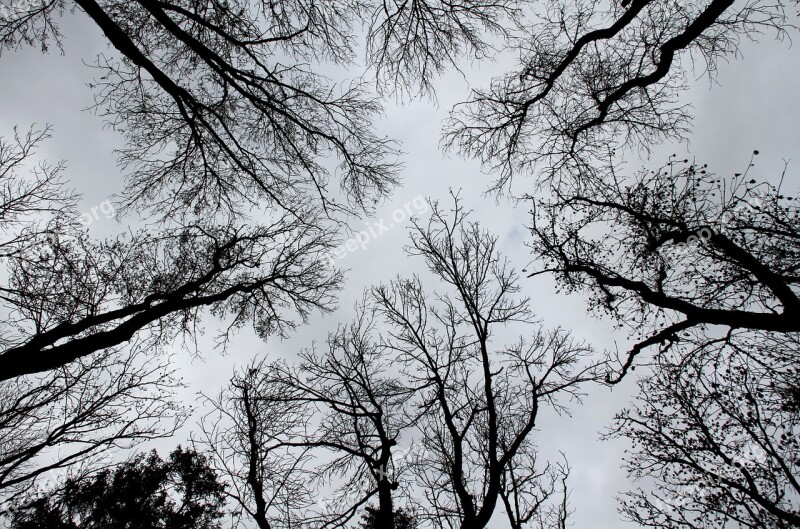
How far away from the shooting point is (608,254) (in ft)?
22.1

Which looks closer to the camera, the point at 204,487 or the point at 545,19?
the point at 545,19

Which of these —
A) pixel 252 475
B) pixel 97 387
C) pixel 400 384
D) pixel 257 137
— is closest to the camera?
pixel 257 137

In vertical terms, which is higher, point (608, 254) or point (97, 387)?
point (97, 387)

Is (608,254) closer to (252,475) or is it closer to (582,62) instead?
(582,62)

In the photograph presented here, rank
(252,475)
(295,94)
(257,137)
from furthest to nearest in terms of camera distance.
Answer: (252,475)
(257,137)
(295,94)

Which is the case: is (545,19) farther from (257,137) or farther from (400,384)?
(400,384)

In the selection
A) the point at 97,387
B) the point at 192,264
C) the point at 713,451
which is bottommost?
the point at 713,451

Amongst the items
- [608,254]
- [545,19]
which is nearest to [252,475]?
[608,254]

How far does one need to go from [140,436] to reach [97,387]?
2014 mm

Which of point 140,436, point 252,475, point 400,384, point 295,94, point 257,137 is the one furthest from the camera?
Answer: point 400,384

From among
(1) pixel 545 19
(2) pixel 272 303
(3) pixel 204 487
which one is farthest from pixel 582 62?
(3) pixel 204 487

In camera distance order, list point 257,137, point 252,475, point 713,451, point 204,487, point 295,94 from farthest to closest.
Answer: point 204,487 < point 713,451 < point 252,475 < point 257,137 < point 295,94

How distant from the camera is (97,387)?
771 centimetres

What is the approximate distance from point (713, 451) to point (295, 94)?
1284 centimetres
